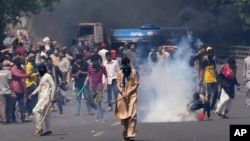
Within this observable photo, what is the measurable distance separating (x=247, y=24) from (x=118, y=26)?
957cm

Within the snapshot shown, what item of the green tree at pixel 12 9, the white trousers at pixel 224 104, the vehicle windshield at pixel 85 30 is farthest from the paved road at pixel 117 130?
the vehicle windshield at pixel 85 30

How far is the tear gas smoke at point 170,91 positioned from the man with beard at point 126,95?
457cm

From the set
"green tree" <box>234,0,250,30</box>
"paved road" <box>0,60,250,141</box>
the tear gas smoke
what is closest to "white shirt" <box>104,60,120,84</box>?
the tear gas smoke

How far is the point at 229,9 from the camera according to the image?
58.9 m

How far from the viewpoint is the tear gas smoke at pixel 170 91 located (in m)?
25.3

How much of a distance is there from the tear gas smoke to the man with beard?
4.57 meters

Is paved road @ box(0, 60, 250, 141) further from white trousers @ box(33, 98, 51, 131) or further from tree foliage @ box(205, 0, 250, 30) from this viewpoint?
tree foliage @ box(205, 0, 250, 30)

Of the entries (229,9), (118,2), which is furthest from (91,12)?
(229,9)

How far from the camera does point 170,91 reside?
87.7 feet

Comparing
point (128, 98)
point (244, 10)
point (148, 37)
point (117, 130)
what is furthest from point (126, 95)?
point (244, 10)

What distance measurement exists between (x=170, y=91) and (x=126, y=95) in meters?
6.49

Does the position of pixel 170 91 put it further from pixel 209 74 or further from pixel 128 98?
pixel 128 98

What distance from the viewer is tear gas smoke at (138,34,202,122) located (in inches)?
995

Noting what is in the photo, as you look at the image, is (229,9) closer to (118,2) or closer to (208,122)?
(118,2)
